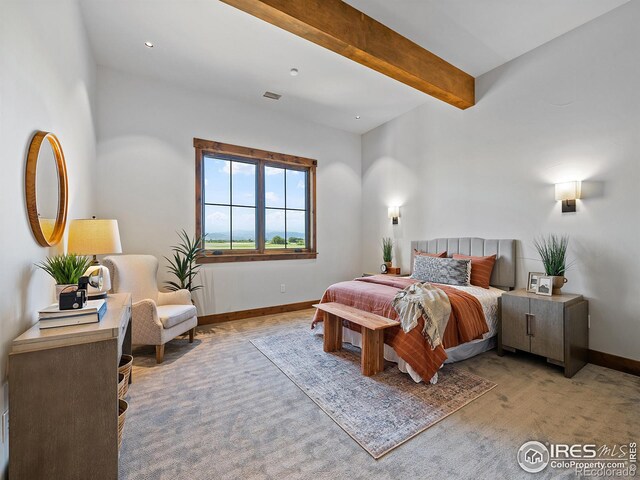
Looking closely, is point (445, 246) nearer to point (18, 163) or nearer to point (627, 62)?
point (627, 62)

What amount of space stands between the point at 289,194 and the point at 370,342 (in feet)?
10.2

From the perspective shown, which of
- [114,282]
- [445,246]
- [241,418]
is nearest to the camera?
[241,418]

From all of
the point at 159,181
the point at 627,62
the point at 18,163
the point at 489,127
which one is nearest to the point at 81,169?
the point at 159,181

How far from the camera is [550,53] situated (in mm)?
3137

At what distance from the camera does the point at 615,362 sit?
2.71 m

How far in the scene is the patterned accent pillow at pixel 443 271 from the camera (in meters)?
3.48

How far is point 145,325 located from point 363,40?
11.1 feet

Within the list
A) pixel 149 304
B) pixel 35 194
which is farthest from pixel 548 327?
pixel 35 194

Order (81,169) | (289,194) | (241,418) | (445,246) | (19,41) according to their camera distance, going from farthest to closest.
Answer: (289,194) < (445,246) < (81,169) < (241,418) < (19,41)

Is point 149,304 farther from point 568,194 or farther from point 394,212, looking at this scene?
point 568,194

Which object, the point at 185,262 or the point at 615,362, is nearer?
the point at 615,362

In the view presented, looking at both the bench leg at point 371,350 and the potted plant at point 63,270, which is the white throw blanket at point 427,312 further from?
the potted plant at point 63,270

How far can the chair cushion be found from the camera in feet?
9.53

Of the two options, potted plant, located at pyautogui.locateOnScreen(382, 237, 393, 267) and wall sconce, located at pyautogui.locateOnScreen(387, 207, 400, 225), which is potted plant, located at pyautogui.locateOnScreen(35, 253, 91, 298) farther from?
wall sconce, located at pyautogui.locateOnScreen(387, 207, 400, 225)
